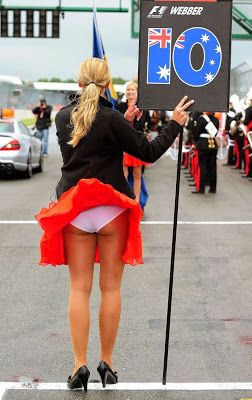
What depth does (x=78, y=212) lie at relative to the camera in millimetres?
4422

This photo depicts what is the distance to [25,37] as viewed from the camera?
37281 mm

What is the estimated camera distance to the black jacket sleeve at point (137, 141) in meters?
4.36

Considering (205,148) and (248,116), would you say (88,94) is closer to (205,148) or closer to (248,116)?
(205,148)

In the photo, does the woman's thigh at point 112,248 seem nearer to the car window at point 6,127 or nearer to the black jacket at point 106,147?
the black jacket at point 106,147

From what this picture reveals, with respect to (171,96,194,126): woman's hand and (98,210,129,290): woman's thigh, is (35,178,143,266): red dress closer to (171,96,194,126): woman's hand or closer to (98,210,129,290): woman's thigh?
(98,210,129,290): woman's thigh

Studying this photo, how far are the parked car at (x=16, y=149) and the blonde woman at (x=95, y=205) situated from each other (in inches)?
506

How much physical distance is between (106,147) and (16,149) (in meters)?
13.1

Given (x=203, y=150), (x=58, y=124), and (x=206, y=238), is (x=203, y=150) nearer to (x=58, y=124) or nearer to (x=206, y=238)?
(x=206, y=238)

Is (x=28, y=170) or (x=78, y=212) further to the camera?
(x=28, y=170)

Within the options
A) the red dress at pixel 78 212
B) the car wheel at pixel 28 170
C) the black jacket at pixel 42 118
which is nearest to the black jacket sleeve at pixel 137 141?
the red dress at pixel 78 212

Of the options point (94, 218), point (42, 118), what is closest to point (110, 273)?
point (94, 218)

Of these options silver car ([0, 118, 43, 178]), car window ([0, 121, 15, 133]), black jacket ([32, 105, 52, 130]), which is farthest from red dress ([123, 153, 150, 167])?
black jacket ([32, 105, 52, 130])

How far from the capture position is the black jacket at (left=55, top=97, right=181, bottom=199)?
4.37 metres

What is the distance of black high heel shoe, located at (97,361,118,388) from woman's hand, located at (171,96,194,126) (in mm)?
1418
